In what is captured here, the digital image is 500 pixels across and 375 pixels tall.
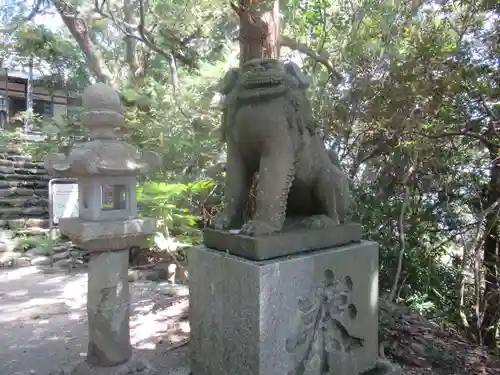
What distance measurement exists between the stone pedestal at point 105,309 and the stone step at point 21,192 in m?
7.13

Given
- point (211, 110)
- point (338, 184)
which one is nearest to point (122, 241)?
point (338, 184)

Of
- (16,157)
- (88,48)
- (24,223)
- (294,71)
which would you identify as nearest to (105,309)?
(294,71)

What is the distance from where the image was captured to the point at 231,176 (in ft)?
7.00

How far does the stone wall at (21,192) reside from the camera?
25.9 ft

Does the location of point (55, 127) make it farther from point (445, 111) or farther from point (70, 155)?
point (445, 111)

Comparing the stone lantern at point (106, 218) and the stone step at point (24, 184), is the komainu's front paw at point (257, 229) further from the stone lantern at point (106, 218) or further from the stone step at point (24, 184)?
the stone step at point (24, 184)

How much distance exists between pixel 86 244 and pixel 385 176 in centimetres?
349

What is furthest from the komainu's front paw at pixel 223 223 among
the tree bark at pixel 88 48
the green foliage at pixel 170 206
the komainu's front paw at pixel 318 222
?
the tree bark at pixel 88 48

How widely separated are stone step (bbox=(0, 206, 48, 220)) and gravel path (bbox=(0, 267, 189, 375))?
243 centimetres

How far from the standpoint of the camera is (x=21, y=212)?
810 cm

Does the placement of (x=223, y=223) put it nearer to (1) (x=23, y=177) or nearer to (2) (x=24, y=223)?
(2) (x=24, y=223)

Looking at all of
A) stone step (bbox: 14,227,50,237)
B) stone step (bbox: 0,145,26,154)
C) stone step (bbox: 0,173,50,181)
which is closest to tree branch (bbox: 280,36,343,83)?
stone step (bbox: 14,227,50,237)

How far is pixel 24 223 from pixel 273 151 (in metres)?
7.55

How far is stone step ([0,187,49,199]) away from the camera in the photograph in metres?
8.41
